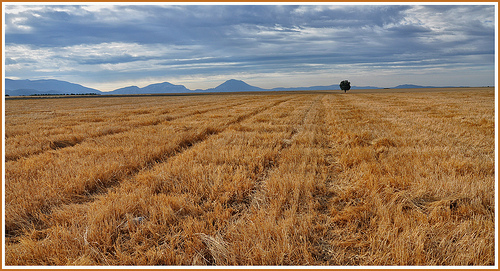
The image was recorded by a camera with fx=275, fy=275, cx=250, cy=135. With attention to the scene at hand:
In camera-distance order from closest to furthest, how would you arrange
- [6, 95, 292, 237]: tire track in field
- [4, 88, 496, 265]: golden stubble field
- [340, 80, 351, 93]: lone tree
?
[4, 88, 496, 265]: golden stubble field → [6, 95, 292, 237]: tire track in field → [340, 80, 351, 93]: lone tree

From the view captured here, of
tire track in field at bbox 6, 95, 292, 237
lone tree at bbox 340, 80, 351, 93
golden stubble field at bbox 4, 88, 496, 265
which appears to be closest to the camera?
golden stubble field at bbox 4, 88, 496, 265

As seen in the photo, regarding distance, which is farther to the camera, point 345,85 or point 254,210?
point 345,85

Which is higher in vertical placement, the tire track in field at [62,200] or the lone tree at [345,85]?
the lone tree at [345,85]

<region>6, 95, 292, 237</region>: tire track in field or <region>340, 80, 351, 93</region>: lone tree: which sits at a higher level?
<region>340, 80, 351, 93</region>: lone tree

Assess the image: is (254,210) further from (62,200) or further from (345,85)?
(345,85)

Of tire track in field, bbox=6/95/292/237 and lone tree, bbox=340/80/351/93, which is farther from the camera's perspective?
lone tree, bbox=340/80/351/93

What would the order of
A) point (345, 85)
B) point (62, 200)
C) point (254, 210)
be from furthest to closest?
point (345, 85)
point (62, 200)
point (254, 210)

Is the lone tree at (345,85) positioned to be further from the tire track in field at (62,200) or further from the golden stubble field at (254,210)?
the tire track in field at (62,200)

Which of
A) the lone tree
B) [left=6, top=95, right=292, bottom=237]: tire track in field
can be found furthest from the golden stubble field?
the lone tree

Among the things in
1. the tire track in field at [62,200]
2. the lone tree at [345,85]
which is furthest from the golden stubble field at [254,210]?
the lone tree at [345,85]

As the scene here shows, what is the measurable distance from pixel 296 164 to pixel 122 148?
552cm

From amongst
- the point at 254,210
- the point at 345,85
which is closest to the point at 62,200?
the point at 254,210

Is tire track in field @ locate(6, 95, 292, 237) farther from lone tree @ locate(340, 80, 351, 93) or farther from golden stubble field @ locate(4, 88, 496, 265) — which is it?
lone tree @ locate(340, 80, 351, 93)

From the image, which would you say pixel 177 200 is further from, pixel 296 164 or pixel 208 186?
pixel 296 164
